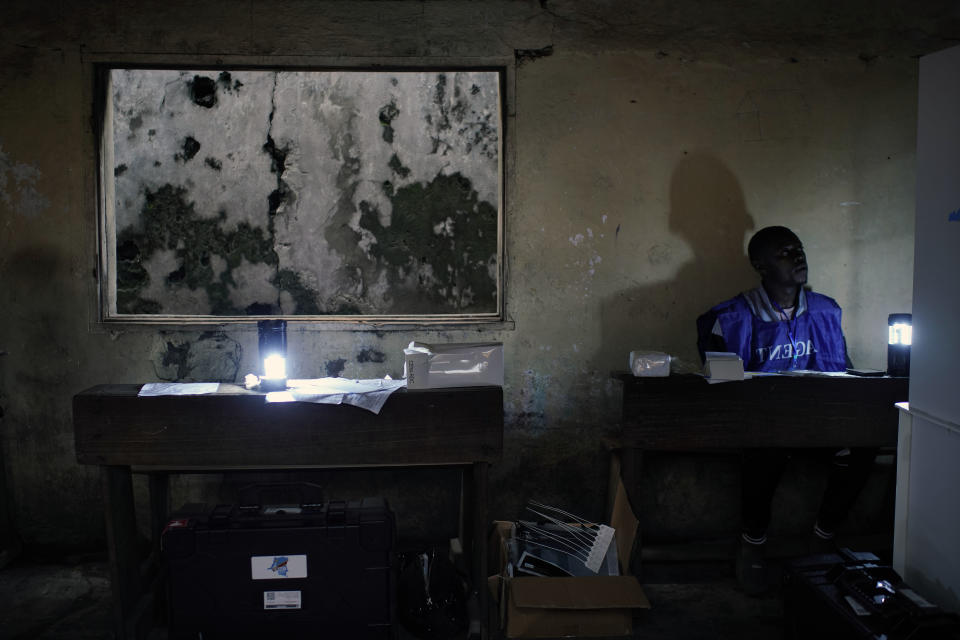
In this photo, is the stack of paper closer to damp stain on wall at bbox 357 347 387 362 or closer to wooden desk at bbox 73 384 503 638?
wooden desk at bbox 73 384 503 638

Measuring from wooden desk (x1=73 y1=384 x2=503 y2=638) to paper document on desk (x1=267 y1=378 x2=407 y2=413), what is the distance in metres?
0.03

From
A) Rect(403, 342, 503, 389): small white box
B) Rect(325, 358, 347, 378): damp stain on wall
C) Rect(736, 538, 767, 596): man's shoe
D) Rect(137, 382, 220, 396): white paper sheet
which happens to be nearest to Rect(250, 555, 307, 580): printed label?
Rect(137, 382, 220, 396): white paper sheet

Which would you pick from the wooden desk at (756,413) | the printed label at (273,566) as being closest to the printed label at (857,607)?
the wooden desk at (756,413)

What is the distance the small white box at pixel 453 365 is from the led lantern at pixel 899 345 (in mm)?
1822

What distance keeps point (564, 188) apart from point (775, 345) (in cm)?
126

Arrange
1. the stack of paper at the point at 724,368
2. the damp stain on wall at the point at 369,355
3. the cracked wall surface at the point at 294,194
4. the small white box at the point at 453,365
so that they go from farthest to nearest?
the cracked wall surface at the point at 294,194, the damp stain on wall at the point at 369,355, the stack of paper at the point at 724,368, the small white box at the point at 453,365

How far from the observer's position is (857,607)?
1.97 m

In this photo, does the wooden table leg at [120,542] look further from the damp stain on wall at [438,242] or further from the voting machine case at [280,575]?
the damp stain on wall at [438,242]

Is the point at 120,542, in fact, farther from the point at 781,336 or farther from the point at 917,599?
the point at 781,336

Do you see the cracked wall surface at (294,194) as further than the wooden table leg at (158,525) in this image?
Yes

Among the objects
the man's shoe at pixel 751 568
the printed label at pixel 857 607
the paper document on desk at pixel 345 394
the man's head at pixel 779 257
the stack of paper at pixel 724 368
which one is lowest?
the man's shoe at pixel 751 568

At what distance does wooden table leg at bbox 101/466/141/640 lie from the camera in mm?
2396

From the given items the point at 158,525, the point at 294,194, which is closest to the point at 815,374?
the point at 158,525

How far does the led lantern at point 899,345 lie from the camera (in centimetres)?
Answer: 286
